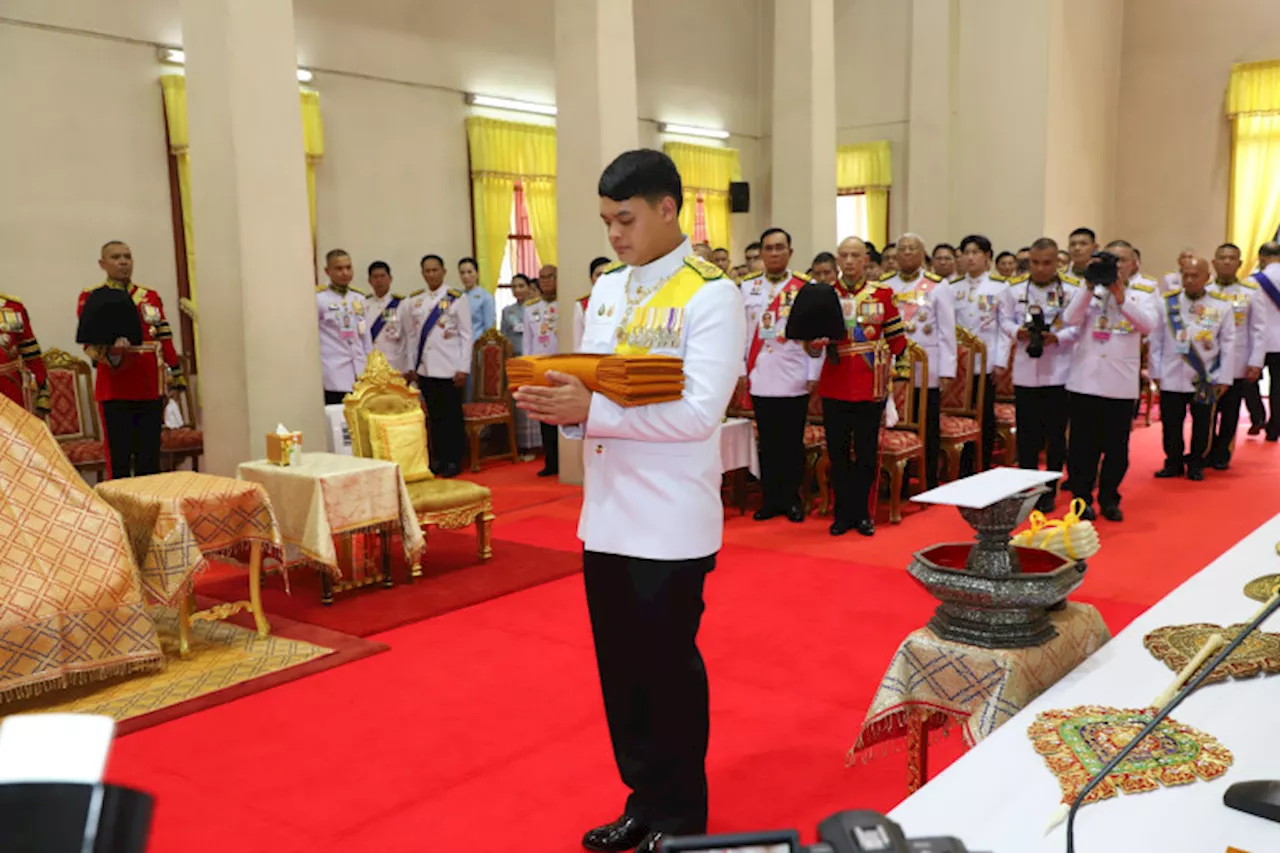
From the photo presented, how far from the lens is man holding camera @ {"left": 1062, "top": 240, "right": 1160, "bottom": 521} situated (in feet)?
18.8

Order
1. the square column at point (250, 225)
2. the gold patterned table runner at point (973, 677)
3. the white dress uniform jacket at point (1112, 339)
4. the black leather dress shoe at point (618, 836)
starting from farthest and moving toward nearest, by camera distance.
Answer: the white dress uniform jacket at point (1112, 339), the square column at point (250, 225), the black leather dress shoe at point (618, 836), the gold patterned table runner at point (973, 677)

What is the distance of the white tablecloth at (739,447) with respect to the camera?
20.5 feet

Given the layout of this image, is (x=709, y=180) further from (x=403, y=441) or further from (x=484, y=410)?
(x=403, y=441)

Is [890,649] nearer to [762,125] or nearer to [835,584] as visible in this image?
[835,584]

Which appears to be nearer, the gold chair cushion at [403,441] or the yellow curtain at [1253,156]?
the gold chair cushion at [403,441]

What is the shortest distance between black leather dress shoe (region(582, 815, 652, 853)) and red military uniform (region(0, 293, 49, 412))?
5162 mm

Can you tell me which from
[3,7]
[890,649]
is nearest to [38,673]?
[890,649]

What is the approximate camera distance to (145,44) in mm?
7668

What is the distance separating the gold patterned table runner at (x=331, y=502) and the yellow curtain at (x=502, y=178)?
5490mm

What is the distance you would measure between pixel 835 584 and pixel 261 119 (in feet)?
11.6

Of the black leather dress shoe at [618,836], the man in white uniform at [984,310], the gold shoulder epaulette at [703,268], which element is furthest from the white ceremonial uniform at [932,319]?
the black leather dress shoe at [618,836]

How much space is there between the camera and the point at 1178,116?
39.5 feet

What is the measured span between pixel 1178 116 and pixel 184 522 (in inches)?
463

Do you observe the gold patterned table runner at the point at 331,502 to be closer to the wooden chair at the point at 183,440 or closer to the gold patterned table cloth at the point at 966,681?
the wooden chair at the point at 183,440
